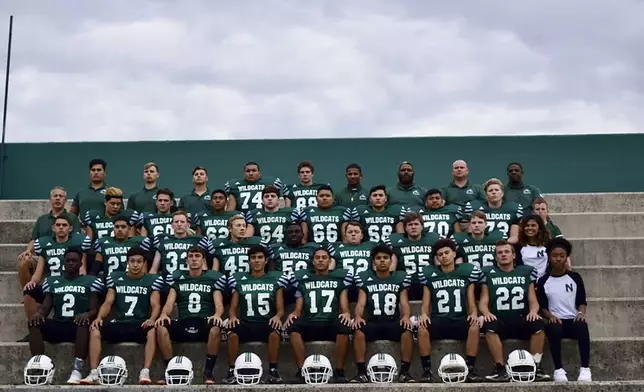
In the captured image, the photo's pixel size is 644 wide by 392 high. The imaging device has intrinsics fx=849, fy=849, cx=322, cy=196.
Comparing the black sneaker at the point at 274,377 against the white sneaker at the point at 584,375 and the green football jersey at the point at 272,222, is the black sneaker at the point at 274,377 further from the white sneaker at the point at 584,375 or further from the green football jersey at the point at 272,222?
the white sneaker at the point at 584,375

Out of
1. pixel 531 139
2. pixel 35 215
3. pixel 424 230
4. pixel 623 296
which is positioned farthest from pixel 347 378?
pixel 531 139

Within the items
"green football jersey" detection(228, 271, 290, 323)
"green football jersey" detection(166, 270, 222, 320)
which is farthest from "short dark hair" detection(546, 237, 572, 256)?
"green football jersey" detection(166, 270, 222, 320)

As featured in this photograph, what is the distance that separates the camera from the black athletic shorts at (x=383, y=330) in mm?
7551

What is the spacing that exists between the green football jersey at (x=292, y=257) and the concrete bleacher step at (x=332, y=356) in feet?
2.77

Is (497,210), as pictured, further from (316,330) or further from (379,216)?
(316,330)

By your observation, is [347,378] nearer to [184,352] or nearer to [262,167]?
[184,352]

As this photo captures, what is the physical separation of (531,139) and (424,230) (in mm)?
5301

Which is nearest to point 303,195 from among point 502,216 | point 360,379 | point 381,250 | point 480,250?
point 381,250

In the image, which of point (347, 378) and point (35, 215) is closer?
point (347, 378)

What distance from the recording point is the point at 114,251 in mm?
8359

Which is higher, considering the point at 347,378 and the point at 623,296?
the point at 623,296

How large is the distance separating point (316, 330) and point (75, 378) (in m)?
2.13

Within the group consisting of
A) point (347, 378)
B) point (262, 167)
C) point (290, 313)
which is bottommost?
point (347, 378)

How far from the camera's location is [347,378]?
7.54m
